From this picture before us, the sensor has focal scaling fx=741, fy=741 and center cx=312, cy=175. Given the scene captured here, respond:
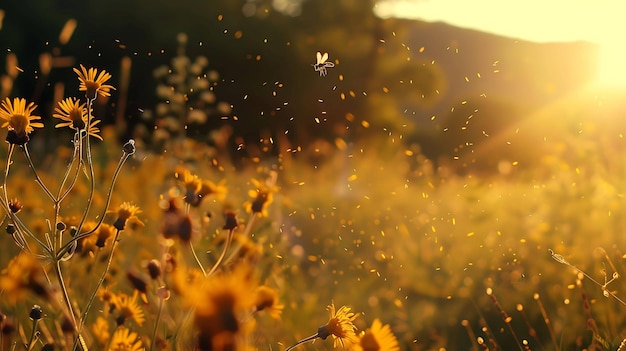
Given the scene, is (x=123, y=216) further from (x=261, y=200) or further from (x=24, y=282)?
(x=261, y=200)

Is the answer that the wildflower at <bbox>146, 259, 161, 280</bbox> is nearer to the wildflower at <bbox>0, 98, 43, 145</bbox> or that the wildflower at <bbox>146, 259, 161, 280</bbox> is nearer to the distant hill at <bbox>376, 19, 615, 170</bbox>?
the wildflower at <bbox>0, 98, 43, 145</bbox>

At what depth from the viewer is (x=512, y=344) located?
262 centimetres

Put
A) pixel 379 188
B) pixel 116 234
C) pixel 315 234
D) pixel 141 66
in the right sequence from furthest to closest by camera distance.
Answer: pixel 141 66 < pixel 379 188 < pixel 315 234 < pixel 116 234

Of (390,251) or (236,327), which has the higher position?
(390,251)

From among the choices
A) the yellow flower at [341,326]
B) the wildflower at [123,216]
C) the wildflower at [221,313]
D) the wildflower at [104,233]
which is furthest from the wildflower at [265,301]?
the wildflower at [221,313]

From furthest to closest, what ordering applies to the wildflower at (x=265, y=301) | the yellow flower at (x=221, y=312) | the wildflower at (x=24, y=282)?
the wildflower at (x=265, y=301) → the wildflower at (x=24, y=282) → the yellow flower at (x=221, y=312)

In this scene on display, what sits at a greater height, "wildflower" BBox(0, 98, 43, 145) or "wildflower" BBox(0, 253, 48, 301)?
"wildflower" BBox(0, 98, 43, 145)

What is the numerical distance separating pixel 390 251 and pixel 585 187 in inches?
40.4

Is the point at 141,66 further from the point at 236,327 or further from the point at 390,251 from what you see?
the point at 236,327

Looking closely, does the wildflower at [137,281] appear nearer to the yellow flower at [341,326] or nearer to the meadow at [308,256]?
the meadow at [308,256]

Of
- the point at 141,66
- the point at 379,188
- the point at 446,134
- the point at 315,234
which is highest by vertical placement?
the point at 141,66

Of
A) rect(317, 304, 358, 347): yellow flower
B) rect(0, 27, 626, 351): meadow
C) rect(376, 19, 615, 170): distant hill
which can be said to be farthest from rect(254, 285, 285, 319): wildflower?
rect(376, 19, 615, 170): distant hill

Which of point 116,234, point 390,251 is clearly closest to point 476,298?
point 390,251

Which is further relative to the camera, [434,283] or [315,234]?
[315,234]
